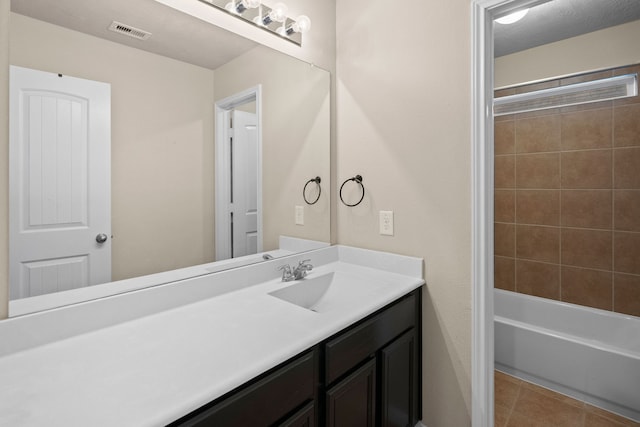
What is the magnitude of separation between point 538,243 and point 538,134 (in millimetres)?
899

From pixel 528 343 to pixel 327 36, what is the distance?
7.66ft

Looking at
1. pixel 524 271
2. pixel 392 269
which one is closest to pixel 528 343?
pixel 524 271

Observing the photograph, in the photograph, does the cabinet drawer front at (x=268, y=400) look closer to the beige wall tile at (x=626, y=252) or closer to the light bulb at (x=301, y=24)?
the light bulb at (x=301, y=24)

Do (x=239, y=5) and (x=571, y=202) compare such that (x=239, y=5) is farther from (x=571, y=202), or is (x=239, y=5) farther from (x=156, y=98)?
(x=571, y=202)

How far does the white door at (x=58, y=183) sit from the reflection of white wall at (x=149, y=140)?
38mm

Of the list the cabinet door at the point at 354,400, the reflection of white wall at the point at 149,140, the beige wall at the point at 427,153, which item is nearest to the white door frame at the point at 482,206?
the beige wall at the point at 427,153

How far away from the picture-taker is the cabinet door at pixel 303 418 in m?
0.92

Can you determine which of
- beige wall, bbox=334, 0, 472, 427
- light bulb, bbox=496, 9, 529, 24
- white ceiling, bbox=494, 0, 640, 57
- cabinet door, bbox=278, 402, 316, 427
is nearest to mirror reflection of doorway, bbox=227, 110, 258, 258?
beige wall, bbox=334, 0, 472, 427

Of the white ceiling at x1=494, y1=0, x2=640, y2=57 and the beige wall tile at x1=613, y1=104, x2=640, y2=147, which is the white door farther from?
the beige wall tile at x1=613, y1=104, x2=640, y2=147

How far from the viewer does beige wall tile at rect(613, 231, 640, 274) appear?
7.44ft

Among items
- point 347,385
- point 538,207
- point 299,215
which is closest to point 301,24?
point 299,215

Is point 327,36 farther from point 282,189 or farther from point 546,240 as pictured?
point 546,240

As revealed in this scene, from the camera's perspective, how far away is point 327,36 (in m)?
1.89

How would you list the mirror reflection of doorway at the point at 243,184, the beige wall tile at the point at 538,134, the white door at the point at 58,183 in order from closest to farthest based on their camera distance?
1. the white door at the point at 58,183
2. the mirror reflection of doorway at the point at 243,184
3. the beige wall tile at the point at 538,134
